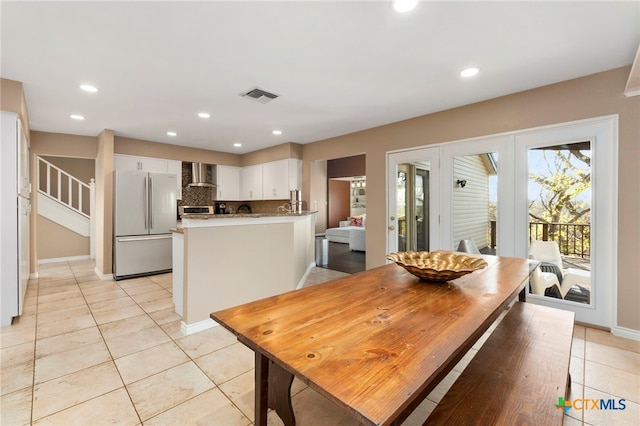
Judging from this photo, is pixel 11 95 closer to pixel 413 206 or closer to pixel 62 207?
pixel 62 207

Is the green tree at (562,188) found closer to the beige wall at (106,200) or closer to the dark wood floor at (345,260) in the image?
the dark wood floor at (345,260)

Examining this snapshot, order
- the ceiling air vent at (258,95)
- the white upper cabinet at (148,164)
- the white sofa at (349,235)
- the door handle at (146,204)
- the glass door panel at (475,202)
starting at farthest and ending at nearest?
the white sofa at (349,235) < the white upper cabinet at (148,164) < the door handle at (146,204) < the glass door panel at (475,202) < the ceiling air vent at (258,95)

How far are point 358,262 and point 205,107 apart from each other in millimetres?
4056

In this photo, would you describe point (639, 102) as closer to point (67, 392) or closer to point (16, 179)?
point (67, 392)

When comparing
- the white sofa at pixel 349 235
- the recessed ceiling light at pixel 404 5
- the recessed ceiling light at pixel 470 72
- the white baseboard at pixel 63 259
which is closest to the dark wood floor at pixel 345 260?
the white sofa at pixel 349 235

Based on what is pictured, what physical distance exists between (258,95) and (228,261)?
1.83 metres

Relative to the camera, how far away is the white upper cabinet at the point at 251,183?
619 cm

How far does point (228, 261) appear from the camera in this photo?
9.32 ft

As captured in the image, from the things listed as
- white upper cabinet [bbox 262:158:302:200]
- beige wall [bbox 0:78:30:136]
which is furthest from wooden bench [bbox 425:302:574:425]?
white upper cabinet [bbox 262:158:302:200]

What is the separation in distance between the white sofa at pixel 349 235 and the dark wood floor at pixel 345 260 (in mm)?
171

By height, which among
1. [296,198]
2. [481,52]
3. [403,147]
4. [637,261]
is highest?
[481,52]

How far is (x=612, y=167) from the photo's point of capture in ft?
8.38

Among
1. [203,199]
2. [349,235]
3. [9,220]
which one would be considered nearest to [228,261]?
[9,220]

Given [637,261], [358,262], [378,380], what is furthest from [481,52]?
[358,262]
